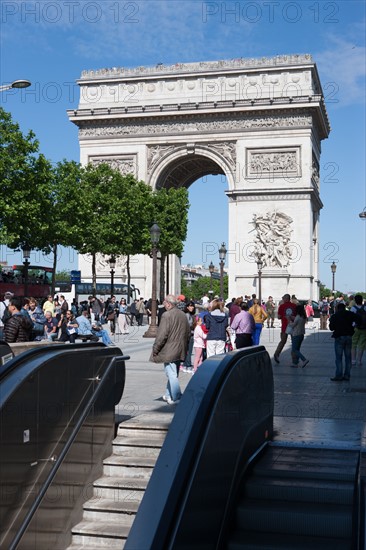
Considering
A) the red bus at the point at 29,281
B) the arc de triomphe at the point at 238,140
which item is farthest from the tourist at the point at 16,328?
the arc de triomphe at the point at 238,140

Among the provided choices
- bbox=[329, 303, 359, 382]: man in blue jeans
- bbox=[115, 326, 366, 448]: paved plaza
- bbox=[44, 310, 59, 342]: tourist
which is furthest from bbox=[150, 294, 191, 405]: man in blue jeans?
bbox=[44, 310, 59, 342]: tourist

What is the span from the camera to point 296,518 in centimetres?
598

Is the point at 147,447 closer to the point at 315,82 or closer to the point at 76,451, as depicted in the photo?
the point at 76,451

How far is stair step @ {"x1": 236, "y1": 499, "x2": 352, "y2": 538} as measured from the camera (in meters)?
5.85

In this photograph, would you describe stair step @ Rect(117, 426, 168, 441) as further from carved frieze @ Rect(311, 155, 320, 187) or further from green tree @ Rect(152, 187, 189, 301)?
carved frieze @ Rect(311, 155, 320, 187)

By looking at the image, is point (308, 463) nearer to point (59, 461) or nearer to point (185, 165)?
point (59, 461)

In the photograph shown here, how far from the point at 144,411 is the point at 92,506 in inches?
105

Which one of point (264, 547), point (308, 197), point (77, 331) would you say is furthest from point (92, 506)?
point (308, 197)

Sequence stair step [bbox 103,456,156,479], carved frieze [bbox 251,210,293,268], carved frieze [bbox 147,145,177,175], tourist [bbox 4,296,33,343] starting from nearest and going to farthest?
stair step [bbox 103,456,156,479] → tourist [bbox 4,296,33,343] → carved frieze [bbox 251,210,293,268] → carved frieze [bbox 147,145,177,175]

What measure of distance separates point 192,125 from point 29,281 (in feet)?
45.7

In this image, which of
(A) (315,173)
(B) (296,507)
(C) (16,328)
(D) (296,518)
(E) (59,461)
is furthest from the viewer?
(A) (315,173)

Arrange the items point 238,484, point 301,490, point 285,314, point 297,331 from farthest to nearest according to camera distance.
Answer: point 285,314 → point 297,331 → point 238,484 → point 301,490

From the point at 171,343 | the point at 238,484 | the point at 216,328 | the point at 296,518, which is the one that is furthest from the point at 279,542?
the point at 216,328

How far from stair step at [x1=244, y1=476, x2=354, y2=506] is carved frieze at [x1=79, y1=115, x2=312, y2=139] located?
43058mm
